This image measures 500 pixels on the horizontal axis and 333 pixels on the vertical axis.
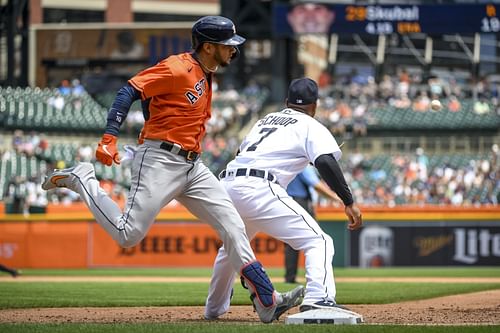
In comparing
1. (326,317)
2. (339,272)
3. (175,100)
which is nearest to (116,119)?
(175,100)

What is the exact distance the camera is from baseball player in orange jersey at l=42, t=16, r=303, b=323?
687 cm

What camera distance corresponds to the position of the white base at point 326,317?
6816 millimetres

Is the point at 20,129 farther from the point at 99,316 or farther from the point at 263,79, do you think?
the point at 99,316

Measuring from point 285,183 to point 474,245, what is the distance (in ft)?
40.5

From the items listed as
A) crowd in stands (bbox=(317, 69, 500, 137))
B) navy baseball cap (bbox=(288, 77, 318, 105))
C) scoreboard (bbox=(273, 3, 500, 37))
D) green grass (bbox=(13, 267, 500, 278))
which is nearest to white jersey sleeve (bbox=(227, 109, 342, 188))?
navy baseball cap (bbox=(288, 77, 318, 105))

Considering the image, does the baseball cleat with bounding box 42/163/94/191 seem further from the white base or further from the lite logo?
the lite logo

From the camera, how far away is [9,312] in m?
8.47

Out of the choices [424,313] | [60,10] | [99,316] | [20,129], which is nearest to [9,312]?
[99,316]

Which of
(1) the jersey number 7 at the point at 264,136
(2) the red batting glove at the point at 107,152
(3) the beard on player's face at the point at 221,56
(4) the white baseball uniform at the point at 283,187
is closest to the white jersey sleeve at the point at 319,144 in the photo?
(4) the white baseball uniform at the point at 283,187

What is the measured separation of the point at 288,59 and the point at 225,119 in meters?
3.03

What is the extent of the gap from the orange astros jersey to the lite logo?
12703mm

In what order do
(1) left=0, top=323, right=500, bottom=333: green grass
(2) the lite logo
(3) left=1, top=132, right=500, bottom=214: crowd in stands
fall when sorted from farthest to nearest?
(3) left=1, top=132, right=500, bottom=214: crowd in stands → (2) the lite logo → (1) left=0, top=323, right=500, bottom=333: green grass

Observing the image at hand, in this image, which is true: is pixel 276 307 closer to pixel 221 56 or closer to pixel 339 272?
pixel 221 56

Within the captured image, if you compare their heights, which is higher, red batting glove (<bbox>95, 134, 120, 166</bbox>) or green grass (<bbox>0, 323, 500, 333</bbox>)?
red batting glove (<bbox>95, 134, 120, 166</bbox>)
